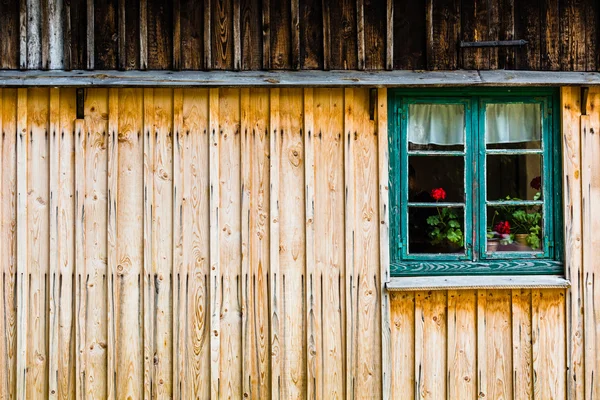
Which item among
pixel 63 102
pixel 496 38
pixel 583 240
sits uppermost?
pixel 496 38

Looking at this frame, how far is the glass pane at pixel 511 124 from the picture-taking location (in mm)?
4566

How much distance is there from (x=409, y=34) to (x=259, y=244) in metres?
2.04

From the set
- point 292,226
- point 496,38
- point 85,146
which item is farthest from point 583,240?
point 85,146

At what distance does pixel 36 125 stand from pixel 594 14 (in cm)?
448

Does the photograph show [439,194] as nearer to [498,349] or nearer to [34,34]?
[498,349]

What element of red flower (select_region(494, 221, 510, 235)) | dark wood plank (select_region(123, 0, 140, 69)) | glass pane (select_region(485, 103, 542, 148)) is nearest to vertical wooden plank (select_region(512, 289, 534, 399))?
red flower (select_region(494, 221, 510, 235))

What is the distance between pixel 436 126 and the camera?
4551mm

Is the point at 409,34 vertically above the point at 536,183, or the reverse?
the point at 409,34

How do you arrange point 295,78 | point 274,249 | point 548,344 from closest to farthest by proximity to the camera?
1. point 295,78
2. point 274,249
3. point 548,344

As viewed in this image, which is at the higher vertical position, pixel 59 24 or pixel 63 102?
pixel 59 24

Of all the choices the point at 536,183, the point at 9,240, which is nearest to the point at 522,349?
the point at 536,183

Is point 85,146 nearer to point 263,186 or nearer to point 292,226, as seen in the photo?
point 263,186

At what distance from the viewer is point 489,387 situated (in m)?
4.53

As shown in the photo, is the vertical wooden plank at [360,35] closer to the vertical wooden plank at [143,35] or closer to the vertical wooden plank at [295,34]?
the vertical wooden plank at [295,34]
